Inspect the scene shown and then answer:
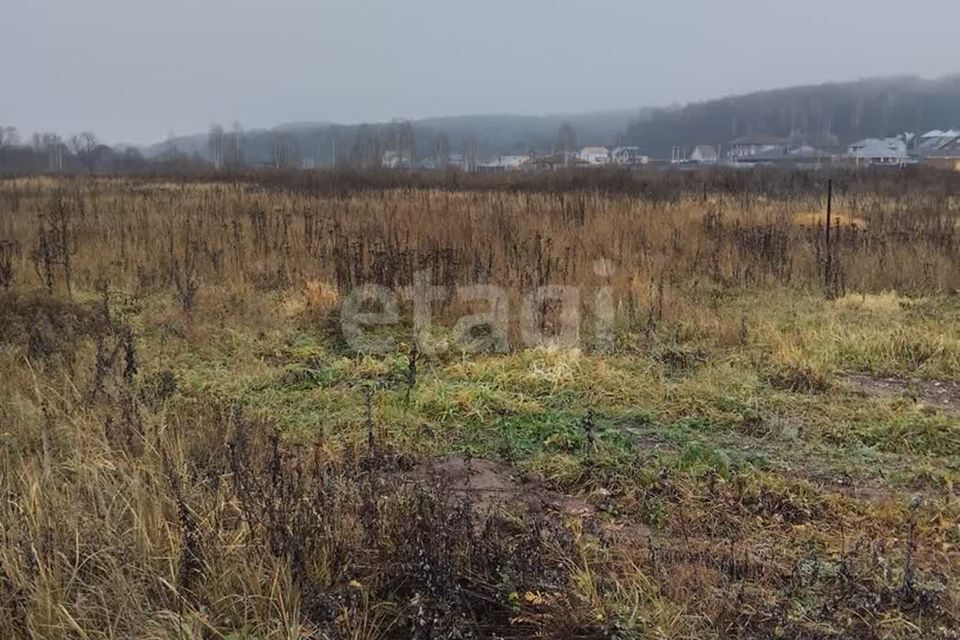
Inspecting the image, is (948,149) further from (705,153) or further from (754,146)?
(705,153)

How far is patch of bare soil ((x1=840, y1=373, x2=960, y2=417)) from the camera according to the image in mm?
4457

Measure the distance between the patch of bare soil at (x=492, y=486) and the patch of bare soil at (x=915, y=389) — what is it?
8.33ft

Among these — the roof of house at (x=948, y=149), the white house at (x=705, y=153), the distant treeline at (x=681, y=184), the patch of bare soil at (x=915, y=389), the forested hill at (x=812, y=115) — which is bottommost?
the patch of bare soil at (x=915, y=389)

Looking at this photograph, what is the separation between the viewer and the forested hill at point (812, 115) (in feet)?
383

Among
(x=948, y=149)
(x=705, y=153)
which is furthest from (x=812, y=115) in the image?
(x=948, y=149)

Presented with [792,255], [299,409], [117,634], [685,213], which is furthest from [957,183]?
[117,634]

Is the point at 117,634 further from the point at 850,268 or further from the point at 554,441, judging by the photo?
→ the point at 850,268

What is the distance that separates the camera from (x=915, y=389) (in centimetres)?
473

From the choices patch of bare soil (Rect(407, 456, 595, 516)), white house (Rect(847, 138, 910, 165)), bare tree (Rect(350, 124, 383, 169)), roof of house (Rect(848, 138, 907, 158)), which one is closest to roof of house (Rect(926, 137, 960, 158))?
white house (Rect(847, 138, 910, 165))

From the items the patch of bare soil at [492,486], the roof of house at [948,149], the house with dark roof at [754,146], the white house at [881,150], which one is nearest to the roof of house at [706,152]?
the house with dark roof at [754,146]

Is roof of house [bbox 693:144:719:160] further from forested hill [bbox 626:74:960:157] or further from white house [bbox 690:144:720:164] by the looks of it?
forested hill [bbox 626:74:960:157]

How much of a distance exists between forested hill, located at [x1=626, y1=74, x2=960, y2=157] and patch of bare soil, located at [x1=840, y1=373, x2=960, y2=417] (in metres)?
109

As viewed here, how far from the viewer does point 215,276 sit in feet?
26.1

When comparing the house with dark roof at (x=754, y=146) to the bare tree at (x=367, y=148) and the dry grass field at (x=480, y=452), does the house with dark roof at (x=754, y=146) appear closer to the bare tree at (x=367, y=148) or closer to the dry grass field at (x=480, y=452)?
the bare tree at (x=367, y=148)
